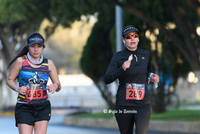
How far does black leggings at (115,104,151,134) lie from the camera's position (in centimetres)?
556

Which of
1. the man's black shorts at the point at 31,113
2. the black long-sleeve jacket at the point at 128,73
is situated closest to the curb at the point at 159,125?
the black long-sleeve jacket at the point at 128,73

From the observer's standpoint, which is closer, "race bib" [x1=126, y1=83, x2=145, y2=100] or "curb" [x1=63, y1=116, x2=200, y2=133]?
"race bib" [x1=126, y1=83, x2=145, y2=100]

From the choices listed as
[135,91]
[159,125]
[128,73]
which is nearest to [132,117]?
[135,91]

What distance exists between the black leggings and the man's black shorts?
0.88 m

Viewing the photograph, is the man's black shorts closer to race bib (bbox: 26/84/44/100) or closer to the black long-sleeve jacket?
race bib (bbox: 26/84/44/100)

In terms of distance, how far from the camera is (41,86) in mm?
5789

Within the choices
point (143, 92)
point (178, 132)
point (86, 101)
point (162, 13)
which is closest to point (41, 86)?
point (143, 92)

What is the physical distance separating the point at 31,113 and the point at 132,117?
1205mm

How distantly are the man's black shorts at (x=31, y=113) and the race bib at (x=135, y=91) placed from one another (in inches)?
39.9

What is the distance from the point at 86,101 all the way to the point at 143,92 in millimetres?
34579

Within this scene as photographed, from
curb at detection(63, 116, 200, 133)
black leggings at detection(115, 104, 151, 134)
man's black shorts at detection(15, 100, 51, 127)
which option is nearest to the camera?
black leggings at detection(115, 104, 151, 134)

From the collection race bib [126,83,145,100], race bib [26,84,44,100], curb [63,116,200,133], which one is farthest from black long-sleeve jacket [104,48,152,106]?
curb [63,116,200,133]

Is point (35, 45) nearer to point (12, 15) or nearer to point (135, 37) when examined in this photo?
point (135, 37)

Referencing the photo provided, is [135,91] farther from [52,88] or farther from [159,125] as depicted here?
[159,125]
